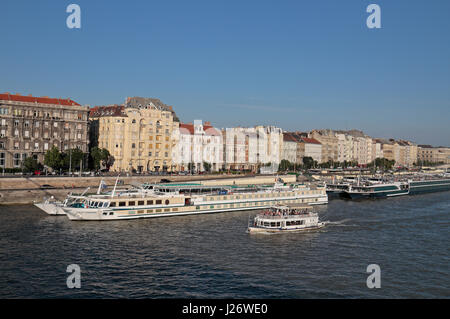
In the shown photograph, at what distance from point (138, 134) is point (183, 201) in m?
53.6

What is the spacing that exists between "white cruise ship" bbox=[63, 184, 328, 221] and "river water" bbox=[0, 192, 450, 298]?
161 centimetres

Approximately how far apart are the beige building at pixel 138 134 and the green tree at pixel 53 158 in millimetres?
18459

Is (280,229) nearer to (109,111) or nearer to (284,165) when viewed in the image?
(109,111)

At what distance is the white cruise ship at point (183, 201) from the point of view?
5400 centimetres

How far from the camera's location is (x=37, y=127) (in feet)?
306

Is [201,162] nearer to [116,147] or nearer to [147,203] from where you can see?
[116,147]

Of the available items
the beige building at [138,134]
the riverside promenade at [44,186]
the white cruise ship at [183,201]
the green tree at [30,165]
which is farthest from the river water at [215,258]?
the beige building at [138,134]

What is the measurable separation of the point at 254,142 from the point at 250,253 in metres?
112

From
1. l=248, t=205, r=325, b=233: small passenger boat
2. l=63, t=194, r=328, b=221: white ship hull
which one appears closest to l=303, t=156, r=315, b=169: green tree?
l=63, t=194, r=328, b=221: white ship hull

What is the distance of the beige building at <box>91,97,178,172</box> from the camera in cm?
10844

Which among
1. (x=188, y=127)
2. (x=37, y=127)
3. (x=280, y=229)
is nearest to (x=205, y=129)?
(x=188, y=127)

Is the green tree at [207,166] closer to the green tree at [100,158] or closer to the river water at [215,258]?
the green tree at [100,158]

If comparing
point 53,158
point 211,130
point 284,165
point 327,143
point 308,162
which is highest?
point 211,130
